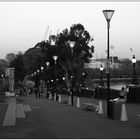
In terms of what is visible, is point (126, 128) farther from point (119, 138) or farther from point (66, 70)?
point (66, 70)

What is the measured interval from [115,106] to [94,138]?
850 centimetres

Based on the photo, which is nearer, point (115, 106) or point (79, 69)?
point (115, 106)

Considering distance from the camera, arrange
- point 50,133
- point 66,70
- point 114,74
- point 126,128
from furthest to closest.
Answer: point 114,74, point 66,70, point 126,128, point 50,133


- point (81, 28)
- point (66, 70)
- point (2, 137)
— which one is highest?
point (81, 28)

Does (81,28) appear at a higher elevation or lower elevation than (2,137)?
higher

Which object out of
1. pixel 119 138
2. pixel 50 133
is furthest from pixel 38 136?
pixel 119 138

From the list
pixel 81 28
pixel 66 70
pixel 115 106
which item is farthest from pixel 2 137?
pixel 81 28

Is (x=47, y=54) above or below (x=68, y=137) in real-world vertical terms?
above

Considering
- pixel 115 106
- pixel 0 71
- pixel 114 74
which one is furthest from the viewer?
pixel 0 71

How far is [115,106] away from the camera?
22.0 m

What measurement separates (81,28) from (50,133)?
275 feet

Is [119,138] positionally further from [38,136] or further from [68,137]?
[38,136]

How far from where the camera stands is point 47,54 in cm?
10262

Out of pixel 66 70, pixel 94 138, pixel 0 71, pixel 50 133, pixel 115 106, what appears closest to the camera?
pixel 94 138
